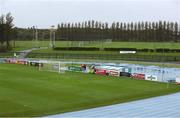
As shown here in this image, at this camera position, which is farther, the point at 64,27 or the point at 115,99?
the point at 64,27

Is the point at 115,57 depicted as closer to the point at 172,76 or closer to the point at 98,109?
the point at 172,76

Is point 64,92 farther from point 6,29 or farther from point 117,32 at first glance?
point 117,32

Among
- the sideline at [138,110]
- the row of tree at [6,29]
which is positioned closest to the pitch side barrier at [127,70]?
the sideline at [138,110]

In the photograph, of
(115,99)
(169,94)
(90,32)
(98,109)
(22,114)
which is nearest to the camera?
(22,114)

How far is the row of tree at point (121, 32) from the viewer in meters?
146

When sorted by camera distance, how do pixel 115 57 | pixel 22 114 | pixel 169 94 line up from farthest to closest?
pixel 115 57
pixel 169 94
pixel 22 114

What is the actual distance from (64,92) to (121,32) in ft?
426

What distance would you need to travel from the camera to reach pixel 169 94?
2977 cm

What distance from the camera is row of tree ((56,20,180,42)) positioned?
14562 centimetres

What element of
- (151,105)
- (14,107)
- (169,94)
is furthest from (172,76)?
(14,107)

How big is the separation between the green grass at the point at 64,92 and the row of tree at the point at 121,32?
105m

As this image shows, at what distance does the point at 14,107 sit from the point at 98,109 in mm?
5292

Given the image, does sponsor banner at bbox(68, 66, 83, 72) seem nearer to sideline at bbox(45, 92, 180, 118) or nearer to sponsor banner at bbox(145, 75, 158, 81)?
sponsor banner at bbox(145, 75, 158, 81)

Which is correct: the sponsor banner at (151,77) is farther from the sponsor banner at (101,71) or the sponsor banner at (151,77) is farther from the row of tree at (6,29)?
the row of tree at (6,29)
